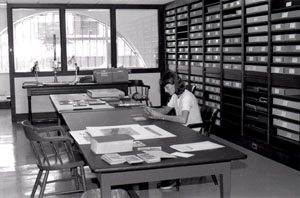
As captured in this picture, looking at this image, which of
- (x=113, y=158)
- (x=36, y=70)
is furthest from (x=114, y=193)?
(x=36, y=70)

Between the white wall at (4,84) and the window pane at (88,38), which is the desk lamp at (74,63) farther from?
the white wall at (4,84)

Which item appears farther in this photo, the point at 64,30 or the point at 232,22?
the point at 64,30

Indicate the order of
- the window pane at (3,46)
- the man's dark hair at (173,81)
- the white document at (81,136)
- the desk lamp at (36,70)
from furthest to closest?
the window pane at (3,46) < the desk lamp at (36,70) < the man's dark hair at (173,81) < the white document at (81,136)

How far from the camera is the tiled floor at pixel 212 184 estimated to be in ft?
13.2

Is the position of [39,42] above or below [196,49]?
above

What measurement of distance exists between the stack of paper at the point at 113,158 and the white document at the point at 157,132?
2.21ft

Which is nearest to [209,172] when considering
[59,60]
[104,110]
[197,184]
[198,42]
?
[197,184]

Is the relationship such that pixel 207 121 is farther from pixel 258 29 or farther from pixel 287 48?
pixel 258 29

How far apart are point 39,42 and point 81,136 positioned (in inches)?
231

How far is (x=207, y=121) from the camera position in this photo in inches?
164

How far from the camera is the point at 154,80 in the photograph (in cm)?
927

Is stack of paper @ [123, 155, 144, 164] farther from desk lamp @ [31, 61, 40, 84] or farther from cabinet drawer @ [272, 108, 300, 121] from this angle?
desk lamp @ [31, 61, 40, 84]

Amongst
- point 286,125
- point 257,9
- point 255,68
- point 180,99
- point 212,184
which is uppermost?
point 257,9

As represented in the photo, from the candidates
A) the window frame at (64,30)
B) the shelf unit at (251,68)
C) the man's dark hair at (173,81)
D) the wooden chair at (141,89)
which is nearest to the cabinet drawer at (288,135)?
the shelf unit at (251,68)
